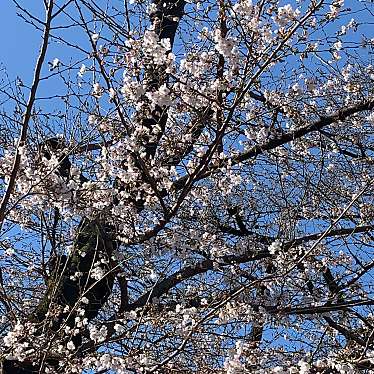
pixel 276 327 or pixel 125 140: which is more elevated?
pixel 125 140

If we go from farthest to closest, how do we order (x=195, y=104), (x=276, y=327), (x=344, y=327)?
(x=344, y=327) < (x=276, y=327) < (x=195, y=104)

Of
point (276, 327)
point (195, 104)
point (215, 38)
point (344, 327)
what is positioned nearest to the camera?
point (215, 38)

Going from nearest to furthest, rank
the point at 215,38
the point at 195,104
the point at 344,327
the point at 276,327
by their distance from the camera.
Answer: the point at 215,38 → the point at 195,104 → the point at 276,327 → the point at 344,327

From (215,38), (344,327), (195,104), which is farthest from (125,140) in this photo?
(344,327)

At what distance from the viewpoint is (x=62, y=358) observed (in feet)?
Result: 13.5

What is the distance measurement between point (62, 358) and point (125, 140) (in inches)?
64.4

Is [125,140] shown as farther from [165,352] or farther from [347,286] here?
[347,286]

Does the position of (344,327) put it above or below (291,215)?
below

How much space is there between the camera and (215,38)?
3943 mm

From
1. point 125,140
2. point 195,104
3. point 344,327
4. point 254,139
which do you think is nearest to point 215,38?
point 195,104

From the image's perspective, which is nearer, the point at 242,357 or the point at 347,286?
the point at 242,357

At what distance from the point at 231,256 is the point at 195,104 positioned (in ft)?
5.61

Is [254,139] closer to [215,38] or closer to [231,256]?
[231,256]

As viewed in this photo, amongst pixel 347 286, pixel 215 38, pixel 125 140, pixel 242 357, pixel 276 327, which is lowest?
pixel 242 357
